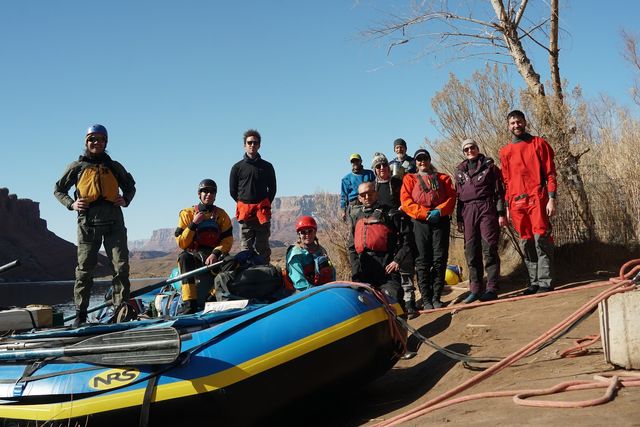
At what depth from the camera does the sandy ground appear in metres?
3.04

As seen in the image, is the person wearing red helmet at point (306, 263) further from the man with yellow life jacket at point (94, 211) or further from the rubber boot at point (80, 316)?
the rubber boot at point (80, 316)

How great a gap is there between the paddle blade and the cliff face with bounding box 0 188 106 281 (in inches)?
3190

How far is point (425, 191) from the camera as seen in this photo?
696 centimetres

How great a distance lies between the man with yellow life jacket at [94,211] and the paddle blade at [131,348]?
2394 mm

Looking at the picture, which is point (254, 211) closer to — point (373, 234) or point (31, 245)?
point (373, 234)

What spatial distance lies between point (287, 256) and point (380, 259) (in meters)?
1.05

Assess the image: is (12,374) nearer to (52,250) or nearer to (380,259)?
(380,259)

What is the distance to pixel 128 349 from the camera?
4164 millimetres

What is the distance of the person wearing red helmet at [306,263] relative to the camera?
584cm

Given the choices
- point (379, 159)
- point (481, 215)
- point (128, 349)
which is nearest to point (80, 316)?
point (128, 349)

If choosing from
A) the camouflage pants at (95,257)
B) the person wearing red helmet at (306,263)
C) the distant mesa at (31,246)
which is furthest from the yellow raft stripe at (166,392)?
the distant mesa at (31,246)

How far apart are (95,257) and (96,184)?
2.73 feet

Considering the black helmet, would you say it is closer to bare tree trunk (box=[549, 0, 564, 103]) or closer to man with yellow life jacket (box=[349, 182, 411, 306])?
man with yellow life jacket (box=[349, 182, 411, 306])

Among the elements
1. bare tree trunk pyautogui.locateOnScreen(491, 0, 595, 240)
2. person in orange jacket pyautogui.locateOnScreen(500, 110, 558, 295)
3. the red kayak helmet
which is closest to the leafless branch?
bare tree trunk pyautogui.locateOnScreen(491, 0, 595, 240)
